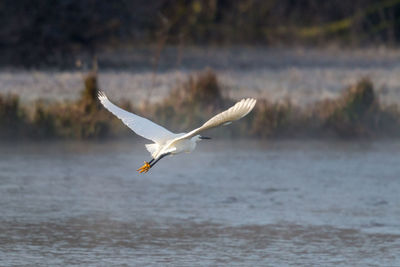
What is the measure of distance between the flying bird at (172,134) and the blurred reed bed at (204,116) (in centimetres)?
548

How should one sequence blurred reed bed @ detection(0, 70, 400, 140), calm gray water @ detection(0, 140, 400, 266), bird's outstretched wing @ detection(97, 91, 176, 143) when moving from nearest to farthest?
calm gray water @ detection(0, 140, 400, 266)
bird's outstretched wing @ detection(97, 91, 176, 143)
blurred reed bed @ detection(0, 70, 400, 140)

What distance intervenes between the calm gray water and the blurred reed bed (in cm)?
36

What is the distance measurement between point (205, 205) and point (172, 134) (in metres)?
1.93

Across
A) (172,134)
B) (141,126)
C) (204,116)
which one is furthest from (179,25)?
(172,134)

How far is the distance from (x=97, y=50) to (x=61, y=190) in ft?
35.0

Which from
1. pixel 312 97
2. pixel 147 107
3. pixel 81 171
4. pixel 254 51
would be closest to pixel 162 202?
pixel 81 171

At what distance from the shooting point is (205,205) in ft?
35.3

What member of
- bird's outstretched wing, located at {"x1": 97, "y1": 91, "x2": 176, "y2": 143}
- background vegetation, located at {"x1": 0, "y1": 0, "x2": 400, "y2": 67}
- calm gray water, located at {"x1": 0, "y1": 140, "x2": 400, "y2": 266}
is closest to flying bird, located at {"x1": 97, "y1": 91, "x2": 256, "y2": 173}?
bird's outstretched wing, located at {"x1": 97, "y1": 91, "x2": 176, "y2": 143}

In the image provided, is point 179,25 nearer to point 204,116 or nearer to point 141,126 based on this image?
point 204,116

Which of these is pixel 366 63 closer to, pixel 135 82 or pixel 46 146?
pixel 135 82

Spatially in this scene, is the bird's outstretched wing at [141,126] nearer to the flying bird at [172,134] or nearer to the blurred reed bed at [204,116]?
the flying bird at [172,134]

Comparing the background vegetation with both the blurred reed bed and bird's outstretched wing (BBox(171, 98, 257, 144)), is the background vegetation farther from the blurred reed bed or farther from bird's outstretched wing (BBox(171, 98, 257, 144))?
bird's outstretched wing (BBox(171, 98, 257, 144))

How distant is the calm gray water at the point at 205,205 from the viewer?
28.3 feet

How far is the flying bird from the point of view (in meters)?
7.45
